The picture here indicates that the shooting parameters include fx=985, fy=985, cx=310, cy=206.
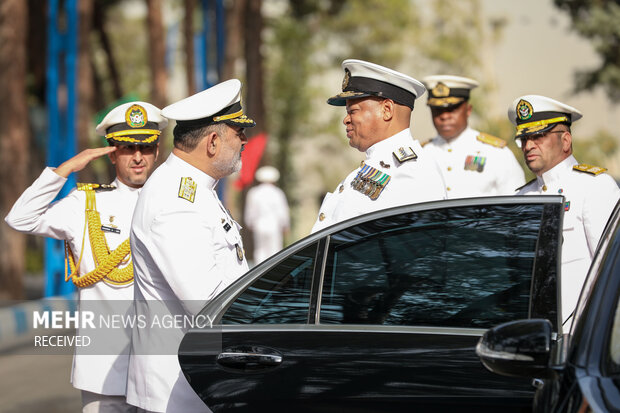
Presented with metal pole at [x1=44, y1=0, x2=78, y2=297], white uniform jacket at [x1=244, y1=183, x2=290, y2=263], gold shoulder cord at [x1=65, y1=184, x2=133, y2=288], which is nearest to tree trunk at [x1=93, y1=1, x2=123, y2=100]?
white uniform jacket at [x1=244, y1=183, x2=290, y2=263]

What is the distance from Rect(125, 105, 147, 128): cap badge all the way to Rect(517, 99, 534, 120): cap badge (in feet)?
6.20

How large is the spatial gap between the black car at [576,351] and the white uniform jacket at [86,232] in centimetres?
227

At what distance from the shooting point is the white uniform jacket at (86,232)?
439 cm

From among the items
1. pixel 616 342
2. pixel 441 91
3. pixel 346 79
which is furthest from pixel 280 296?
pixel 441 91

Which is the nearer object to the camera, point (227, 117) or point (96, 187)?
point (227, 117)

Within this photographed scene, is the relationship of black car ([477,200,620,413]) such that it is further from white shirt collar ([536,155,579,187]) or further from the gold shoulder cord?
the gold shoulder cord

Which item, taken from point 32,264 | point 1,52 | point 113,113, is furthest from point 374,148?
point 32,264

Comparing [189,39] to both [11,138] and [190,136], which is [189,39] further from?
[190,136]

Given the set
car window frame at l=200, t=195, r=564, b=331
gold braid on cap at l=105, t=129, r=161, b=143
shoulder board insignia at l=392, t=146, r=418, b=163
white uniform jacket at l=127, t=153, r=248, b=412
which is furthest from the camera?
gold braid on cap at l=105, t=129, r=161, b=143

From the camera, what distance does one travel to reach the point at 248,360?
3076mm

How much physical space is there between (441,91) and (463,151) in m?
0.51

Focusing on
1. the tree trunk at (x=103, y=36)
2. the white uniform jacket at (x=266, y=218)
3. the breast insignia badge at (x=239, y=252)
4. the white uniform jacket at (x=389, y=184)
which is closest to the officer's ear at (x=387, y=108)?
the white uniform jacket at (x=389, y=184)

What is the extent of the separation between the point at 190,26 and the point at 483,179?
18972 mm

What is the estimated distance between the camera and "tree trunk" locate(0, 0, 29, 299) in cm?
1394
